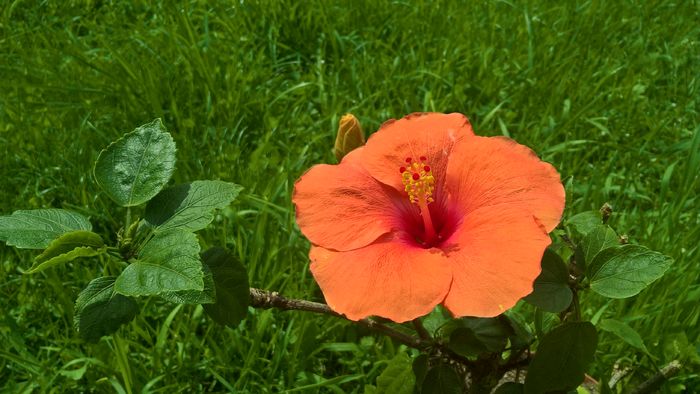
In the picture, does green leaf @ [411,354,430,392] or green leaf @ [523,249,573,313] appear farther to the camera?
green leaf @ [411,354,430,392]

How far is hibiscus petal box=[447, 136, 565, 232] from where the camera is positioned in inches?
46.3

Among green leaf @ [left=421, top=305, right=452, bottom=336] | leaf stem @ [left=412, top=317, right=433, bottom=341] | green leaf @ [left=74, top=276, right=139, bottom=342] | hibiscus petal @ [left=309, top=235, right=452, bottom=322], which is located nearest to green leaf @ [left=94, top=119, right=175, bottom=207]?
green leaf @ [left=74, top=276, right=139, bottom=342]

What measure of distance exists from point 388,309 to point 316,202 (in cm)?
25

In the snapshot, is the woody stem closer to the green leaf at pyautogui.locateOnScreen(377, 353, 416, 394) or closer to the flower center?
the flower center

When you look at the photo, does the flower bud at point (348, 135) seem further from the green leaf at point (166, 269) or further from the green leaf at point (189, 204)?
the green leaf at point (166, 269)

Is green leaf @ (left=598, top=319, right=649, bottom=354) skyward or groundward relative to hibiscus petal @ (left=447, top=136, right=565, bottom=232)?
groundward

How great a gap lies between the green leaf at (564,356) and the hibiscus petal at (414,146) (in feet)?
1.03

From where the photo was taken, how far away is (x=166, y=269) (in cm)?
102

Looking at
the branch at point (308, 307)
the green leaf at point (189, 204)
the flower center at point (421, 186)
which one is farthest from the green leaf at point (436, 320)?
the green leaf at point (189, 204)

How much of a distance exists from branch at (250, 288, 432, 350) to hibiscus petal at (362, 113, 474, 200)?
26 centimetres

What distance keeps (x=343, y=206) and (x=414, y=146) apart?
181mm

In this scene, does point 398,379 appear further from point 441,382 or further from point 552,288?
point 552,288

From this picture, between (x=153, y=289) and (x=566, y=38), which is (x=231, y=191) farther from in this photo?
(x=566, y=38)

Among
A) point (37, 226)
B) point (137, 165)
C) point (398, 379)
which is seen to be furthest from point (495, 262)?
point (37, 226)
